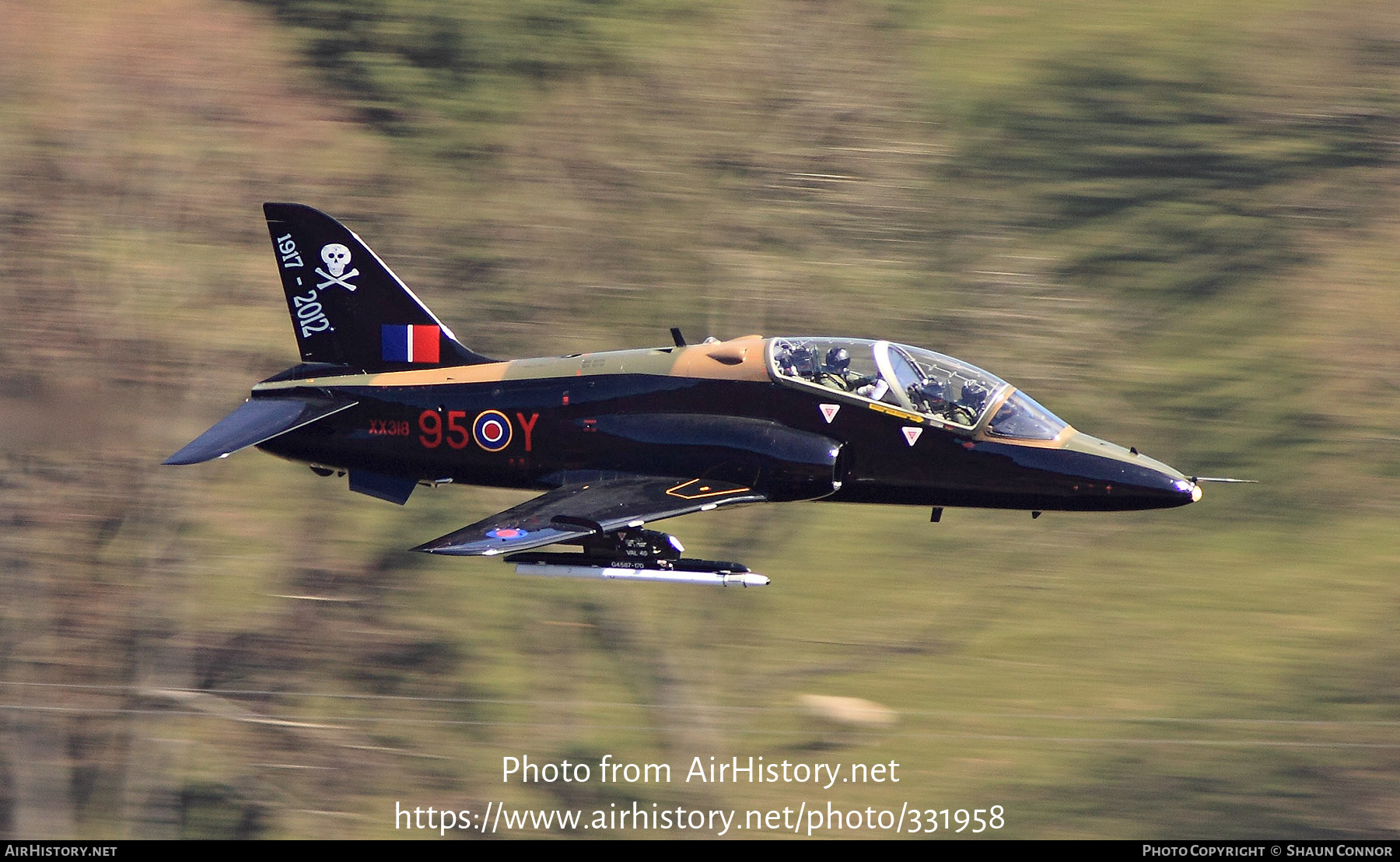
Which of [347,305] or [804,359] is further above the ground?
[347,305]

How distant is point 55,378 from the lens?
29547 mm

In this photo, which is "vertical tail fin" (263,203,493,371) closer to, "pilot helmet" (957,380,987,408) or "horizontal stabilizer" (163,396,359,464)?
"horizontal stabilizer" (163,396,359,464)

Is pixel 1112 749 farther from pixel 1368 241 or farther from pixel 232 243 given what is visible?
pixel 232 243

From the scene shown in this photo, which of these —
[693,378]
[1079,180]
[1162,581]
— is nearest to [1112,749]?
[1162,581]

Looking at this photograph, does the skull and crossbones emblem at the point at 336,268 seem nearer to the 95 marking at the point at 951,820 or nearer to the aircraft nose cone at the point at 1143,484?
the aircraft nose cone at the point at 1143,484

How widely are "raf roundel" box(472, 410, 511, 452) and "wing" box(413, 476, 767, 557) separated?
940 mm

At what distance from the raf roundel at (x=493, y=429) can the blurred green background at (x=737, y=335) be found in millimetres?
9955

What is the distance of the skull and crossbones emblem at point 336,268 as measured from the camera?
19109mm

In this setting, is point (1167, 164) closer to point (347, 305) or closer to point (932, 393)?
point (932, 393)

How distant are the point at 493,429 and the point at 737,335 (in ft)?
42.6

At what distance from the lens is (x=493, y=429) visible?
18.0m

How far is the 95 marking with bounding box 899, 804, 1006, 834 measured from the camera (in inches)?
1048

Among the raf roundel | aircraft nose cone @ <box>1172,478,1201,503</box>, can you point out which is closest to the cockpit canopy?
aircraft nose cone @ <box>1172,478,1201,503</box>

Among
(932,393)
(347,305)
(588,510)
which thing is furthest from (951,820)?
(347,305)
